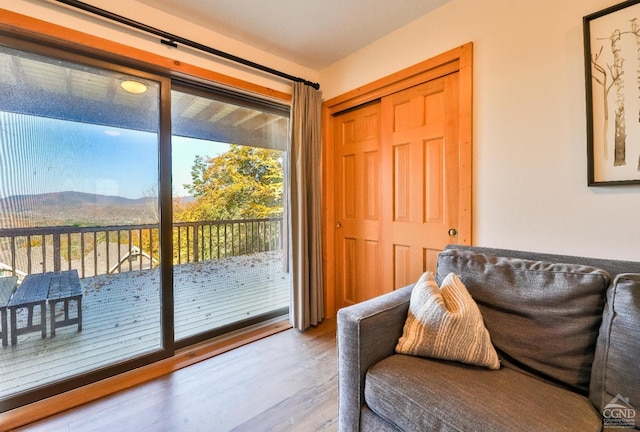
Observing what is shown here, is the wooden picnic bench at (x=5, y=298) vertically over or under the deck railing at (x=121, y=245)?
under

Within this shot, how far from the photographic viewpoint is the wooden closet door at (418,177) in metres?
1.91

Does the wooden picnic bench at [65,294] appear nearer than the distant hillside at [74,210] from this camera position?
No

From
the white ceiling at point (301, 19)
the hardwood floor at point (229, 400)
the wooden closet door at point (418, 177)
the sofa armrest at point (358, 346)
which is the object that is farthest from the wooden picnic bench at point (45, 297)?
the wooden closet door at point (418, 177)

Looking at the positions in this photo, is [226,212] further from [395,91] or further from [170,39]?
[395,91]

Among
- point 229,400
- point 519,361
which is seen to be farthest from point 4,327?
point 519,361

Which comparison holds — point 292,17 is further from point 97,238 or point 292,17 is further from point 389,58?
point 97,238

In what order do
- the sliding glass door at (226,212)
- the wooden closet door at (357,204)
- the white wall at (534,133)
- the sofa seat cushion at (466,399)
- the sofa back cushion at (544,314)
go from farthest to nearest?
the wooden closet door at (357,204), the sliding glass door at (226,212), the white wall at (534,133), the sofa back cushion at (544,314), the sofa seat cushion at (466,399)

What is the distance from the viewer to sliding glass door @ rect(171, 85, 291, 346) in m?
2.18

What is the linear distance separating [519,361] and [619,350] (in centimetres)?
32

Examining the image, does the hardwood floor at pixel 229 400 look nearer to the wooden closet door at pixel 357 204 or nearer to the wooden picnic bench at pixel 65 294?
the wooden picnic bench at pixel 65 294

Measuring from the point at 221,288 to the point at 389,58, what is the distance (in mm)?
2391

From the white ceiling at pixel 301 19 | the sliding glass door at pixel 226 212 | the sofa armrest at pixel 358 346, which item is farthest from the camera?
the sliding glass door at pixel 226 212

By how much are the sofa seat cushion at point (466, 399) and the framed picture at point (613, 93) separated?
103 cm

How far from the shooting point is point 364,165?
256cm
